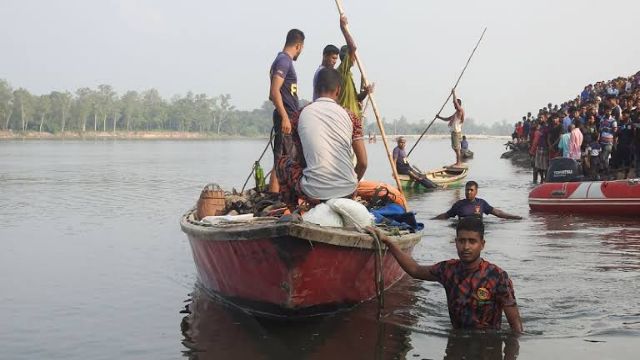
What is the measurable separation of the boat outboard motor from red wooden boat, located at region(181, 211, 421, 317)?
9009mm

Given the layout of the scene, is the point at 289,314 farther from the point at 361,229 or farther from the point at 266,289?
the point at 361,229

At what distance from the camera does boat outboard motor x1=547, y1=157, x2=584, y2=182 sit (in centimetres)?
1521

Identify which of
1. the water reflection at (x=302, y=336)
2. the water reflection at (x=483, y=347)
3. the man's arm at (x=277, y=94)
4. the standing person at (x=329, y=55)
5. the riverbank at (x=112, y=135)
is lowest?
the riverbank at (x=112, y=135)

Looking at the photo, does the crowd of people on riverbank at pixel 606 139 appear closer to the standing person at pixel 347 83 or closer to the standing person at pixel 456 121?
the standing person at pixel 456 121

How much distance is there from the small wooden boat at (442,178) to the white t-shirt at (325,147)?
1488 cm

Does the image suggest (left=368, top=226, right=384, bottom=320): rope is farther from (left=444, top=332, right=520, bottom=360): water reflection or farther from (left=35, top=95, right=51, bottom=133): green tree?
(left=35, top=95, right=51, bottom=133): green tree

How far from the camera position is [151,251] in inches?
467

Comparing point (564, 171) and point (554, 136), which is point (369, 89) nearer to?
point (564, 171)

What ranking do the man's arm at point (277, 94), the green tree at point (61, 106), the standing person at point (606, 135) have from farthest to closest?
the green tree at point (61, 106) < the standing person at point (606, 135) < the man's arm at point (277, 94)

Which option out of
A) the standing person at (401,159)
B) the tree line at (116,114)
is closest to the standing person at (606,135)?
the standing person at (401,159)

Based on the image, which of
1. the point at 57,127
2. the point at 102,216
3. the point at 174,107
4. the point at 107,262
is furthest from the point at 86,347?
the point at 174,107

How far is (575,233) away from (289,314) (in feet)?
23.8

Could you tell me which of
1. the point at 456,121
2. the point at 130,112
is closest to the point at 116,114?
the point at 130,112

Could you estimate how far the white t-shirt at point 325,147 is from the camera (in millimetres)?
6453
